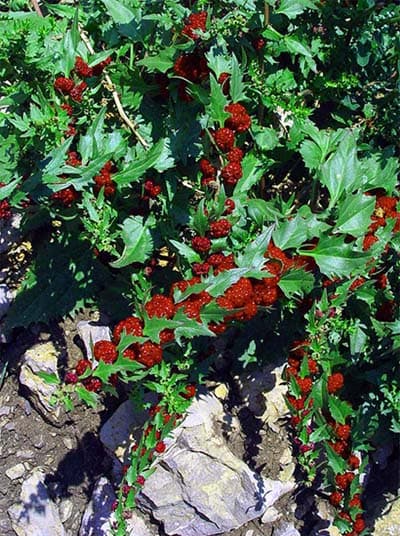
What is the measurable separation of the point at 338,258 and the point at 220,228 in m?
0.40

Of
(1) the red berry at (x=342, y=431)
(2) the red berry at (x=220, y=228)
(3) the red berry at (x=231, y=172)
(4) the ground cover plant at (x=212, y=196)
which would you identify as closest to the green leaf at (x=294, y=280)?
(4) the ground cover plant at (x=212, y=196)

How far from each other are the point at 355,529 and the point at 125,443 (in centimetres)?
101

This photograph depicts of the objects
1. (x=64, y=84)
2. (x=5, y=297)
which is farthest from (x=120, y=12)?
(x=5, y=297)

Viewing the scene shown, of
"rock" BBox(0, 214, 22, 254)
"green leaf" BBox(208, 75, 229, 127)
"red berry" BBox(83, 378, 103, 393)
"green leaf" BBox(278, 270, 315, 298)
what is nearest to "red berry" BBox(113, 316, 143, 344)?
"red berry" BBox(83, 378, 103, 393)

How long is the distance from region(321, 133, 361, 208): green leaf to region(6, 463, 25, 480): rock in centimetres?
172

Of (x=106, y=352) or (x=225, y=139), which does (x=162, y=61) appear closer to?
(x=225, y=139)

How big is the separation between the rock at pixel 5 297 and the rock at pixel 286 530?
149cm

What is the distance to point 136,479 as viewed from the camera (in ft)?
8.52

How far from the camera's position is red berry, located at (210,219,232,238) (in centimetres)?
239

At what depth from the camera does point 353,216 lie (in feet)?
8.43

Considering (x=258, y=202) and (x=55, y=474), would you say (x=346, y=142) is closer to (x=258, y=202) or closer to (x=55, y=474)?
(x=258, y=202)

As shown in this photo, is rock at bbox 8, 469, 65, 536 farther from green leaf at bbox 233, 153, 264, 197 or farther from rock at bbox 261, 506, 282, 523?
green leaf at bbox 233, 153, 264, 197

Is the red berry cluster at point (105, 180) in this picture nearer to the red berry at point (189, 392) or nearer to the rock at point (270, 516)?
the red berry at point (189, 392)

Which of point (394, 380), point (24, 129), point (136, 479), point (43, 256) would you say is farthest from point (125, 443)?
point (24, 129)
